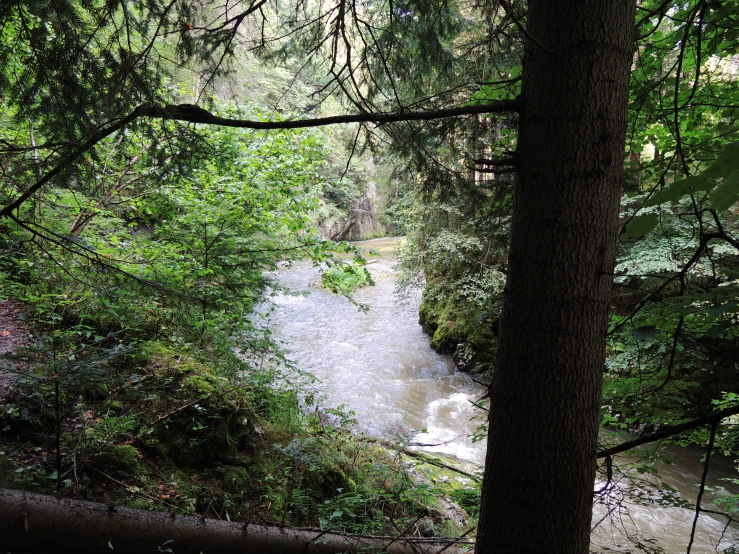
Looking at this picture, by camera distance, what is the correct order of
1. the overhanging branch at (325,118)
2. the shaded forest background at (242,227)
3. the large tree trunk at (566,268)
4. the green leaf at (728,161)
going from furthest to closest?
the shaded forest background at (242,227)
the overhanging branch at (325,118)
the large tree trunk at (566,268)
the green leaf at (728,161)

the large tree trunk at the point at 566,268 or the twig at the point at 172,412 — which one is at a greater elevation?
the large tree trunk at the point at 566,268

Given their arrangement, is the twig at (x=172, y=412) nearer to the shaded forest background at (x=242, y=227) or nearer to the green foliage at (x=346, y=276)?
the shaded forest background at (x=242, y=227)

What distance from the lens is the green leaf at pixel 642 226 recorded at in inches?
42.7

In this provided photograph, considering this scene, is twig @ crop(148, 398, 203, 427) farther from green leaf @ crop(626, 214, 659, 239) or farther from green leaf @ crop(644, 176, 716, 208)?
green leaf @ crop(644, 176, 716, 208)

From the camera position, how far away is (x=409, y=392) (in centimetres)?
920

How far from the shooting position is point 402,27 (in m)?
3.16

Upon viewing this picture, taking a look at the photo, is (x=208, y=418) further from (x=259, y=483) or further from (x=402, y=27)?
(x=402, y=27)

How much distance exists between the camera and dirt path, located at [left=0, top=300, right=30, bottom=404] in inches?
124

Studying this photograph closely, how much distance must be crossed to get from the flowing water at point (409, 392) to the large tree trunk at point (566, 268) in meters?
2.78

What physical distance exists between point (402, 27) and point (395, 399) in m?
7.28

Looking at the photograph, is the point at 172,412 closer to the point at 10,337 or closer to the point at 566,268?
the point at 10,337

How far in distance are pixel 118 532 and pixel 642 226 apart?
2.39 metres

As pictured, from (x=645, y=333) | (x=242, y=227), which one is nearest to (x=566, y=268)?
(x=645, y=333)

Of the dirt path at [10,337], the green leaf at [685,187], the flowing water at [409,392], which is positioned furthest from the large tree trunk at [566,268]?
the dirt path at [10,337]
